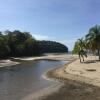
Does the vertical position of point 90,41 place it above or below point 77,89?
above

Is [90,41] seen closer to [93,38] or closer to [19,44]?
[93,38]

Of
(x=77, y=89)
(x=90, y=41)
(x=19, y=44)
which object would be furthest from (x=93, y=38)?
(x=19, y=44)

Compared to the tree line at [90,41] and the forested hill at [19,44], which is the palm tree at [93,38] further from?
the forested hill at [19,44]

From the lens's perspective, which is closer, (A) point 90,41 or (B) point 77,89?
(B) point 77,89

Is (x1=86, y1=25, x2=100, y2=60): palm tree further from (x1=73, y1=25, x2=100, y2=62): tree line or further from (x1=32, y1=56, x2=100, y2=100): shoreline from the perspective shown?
(x1=32, y1=56, x2=100, y2=100): shoreline

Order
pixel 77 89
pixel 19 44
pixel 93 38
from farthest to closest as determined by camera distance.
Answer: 1. pixel 19 44
2. pixel 93 38
3. pixel 77 89

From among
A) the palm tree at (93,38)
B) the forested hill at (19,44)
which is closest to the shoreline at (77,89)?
the palm tree at (93,38)

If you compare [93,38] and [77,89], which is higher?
[93,38]

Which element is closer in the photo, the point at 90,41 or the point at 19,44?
the point at 90,41

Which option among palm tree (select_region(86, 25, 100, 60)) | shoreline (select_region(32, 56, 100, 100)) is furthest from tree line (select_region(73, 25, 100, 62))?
shoreline (select_region(32, 56, 100, 100))

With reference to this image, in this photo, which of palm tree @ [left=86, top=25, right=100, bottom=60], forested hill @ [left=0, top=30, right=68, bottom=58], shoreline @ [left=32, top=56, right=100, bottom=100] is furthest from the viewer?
forested hill @ [left=0, top=30, right=68, bottom=58]

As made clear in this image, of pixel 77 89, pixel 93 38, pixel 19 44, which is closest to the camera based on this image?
pixel 77 89

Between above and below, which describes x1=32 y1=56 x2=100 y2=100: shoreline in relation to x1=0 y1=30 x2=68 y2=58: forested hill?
below

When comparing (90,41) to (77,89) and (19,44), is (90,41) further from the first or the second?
(19,44)
